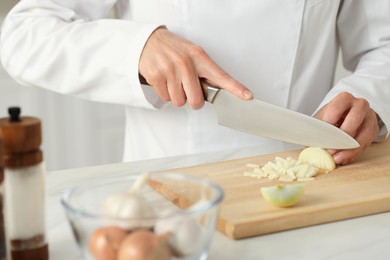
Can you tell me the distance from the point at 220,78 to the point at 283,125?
0.12 meters

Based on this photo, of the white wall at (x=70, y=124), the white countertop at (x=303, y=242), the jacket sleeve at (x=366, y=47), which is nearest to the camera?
the white countertop at (x=303, y=242)

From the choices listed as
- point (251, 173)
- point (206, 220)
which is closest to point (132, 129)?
point (251, 173)

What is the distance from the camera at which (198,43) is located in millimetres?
1249

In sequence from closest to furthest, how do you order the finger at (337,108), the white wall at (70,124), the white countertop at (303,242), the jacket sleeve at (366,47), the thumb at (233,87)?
1. the white countertop at (303,242)
2. the thumb at (233,87)
3. the finger at (337,108)
4. the jacket sleeve at (366,47)
5. the white wall at (70,124)

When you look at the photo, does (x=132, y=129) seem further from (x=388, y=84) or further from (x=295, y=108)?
(x=388, y=84)

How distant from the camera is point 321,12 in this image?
131 centimetres

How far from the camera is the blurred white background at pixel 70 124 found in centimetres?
191

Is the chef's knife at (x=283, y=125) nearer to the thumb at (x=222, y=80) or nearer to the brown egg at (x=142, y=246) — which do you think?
the thumb at (x=222, y=80)

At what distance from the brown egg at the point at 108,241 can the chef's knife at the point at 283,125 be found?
475 mm

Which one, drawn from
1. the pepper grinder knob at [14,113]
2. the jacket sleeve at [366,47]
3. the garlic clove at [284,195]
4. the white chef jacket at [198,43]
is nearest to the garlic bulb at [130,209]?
the pepper grinder knob at [14,113]

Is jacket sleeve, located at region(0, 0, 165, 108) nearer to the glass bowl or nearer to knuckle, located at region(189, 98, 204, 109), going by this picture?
knuckle, located at region(189, 98, 204, 109)

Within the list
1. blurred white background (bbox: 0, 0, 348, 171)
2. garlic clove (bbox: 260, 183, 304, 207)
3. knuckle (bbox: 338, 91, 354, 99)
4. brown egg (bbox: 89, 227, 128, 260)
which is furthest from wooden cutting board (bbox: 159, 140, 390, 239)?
blurred white background (bbox: 0, 0, 348, 171)

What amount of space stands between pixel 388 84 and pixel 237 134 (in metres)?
0.29

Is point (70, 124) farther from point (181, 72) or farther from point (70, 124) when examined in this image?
point (181, 72)
